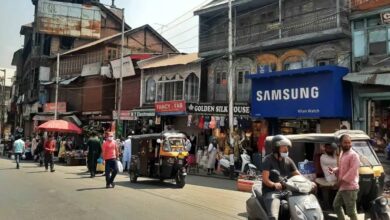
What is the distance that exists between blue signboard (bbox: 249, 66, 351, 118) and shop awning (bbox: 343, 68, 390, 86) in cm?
75

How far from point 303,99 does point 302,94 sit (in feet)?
0.79

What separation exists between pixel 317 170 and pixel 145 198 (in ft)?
16.7

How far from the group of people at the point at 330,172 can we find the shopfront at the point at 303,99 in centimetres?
1132

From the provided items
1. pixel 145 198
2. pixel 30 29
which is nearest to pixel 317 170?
pixel 145 198

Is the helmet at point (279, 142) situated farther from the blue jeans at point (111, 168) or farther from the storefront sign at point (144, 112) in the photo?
the storefront sign at point (144, 112)

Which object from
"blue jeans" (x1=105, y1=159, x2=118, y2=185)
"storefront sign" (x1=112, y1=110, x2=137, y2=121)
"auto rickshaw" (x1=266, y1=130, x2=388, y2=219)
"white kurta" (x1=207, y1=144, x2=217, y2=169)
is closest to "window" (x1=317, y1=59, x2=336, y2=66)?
"white kurta" (x1=207, y1=144, x2=217, y2=169)

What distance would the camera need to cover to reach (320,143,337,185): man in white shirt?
8.90 meters

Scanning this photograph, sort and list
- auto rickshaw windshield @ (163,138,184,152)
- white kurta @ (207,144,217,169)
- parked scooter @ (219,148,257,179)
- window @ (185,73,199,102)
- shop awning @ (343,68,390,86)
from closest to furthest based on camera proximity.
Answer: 1. auto rickshaw windshield @ (163,138,184,152)
2. shop awning @ (343,68,390,86)
3. parked scooter @ (219,148,257,179)
4. white kurta @ (207,144,217,169)
5. window @ (185,73,199,102)

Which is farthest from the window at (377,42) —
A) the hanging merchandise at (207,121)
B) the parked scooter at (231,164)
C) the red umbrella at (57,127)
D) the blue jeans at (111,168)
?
the red umbrella at (57,127)

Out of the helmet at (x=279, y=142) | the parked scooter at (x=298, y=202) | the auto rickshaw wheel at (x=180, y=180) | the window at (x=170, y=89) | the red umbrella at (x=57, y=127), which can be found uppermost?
the window at (x=170, y=89)

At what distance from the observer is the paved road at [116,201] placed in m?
9.88

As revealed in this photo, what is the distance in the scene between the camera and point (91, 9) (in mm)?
51781

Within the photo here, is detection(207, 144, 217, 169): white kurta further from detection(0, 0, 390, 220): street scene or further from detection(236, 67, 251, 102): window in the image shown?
detection(236, 67, 251, 102): window

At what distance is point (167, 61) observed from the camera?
3375 cm
